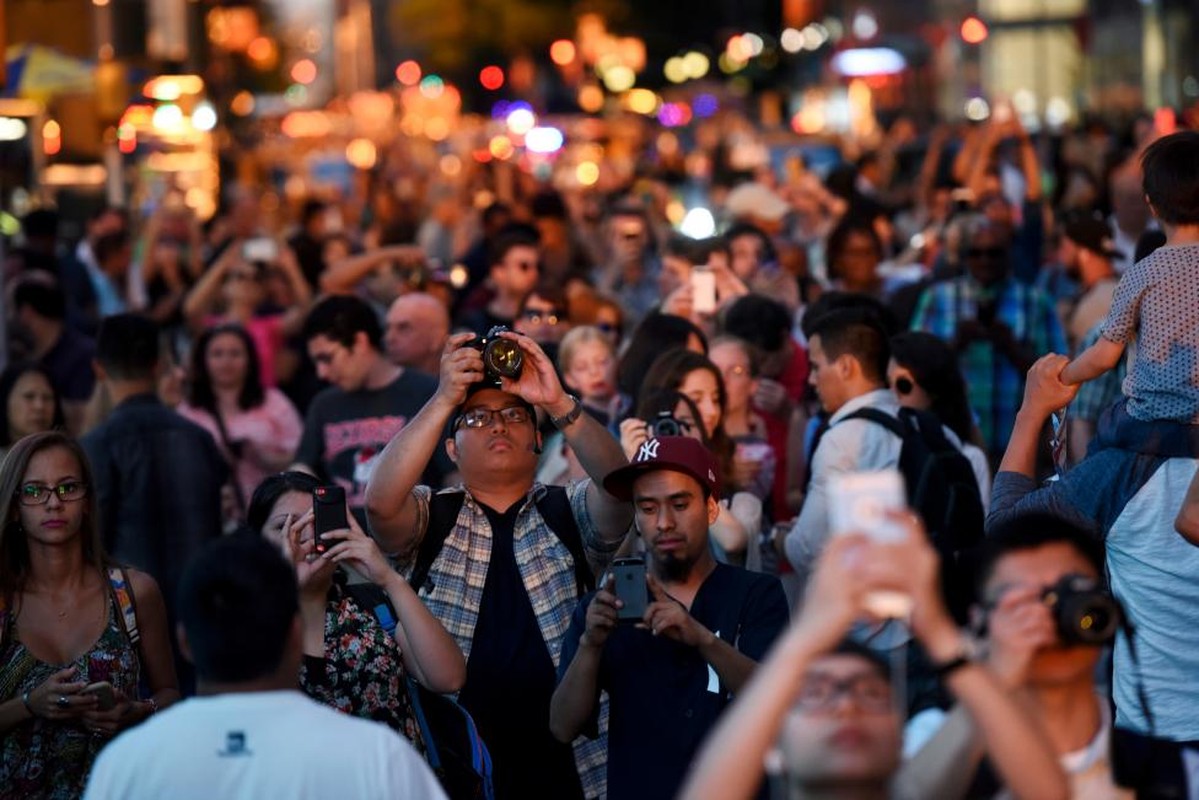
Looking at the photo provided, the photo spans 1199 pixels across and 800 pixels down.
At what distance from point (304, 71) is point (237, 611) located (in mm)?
120761

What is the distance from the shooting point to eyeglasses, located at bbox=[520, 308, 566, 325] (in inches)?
455

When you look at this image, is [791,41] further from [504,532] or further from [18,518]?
[18,518]

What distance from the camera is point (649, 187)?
25.0 m

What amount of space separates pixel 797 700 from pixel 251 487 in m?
7.35

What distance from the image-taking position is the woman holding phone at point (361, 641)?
20.1ft

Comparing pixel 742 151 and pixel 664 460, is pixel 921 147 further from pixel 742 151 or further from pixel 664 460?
pixel 664 460

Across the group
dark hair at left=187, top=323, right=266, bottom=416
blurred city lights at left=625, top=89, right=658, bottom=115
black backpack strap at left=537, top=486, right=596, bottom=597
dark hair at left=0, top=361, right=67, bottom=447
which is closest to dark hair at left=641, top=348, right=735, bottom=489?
black backpack strap at left=537, top=486, right=596, bottom=597

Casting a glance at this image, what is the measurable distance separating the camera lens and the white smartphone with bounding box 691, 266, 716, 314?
4.31m

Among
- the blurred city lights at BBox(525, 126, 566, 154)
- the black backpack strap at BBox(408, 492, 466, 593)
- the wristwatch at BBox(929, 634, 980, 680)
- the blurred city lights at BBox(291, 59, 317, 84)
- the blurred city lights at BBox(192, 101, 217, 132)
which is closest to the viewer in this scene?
the wristwatch at BBox(929, 634, 980, 680)

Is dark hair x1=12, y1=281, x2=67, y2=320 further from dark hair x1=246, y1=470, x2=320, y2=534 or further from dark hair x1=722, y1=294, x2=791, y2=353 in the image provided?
dark hair x1=246, y1=470, x2=320, y2=534

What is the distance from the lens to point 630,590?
580 centimetres

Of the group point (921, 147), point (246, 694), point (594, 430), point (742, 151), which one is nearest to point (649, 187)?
point (742, 151)

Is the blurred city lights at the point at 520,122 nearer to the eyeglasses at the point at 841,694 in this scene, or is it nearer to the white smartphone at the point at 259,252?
the white smartphone at the point at 259,252

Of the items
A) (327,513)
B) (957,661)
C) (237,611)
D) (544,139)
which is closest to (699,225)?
(327,513)
